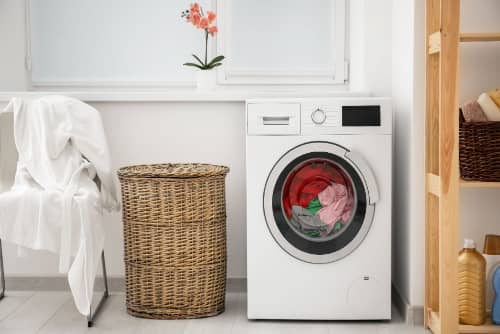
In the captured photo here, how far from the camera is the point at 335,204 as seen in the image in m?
2.90

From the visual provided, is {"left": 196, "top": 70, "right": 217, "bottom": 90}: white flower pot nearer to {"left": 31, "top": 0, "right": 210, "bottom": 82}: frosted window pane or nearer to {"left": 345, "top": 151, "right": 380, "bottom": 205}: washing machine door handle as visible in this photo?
{"left": 31, "top": 0, "right": 210, "bottom": 82}: frosted window pane

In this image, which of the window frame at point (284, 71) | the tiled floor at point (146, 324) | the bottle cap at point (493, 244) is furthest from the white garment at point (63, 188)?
the bottle cap at point (493, 244)

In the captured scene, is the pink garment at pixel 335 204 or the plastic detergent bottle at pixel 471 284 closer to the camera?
the plastic detergent bottle at pixel 471 284

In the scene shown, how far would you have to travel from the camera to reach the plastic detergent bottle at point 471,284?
105 inches

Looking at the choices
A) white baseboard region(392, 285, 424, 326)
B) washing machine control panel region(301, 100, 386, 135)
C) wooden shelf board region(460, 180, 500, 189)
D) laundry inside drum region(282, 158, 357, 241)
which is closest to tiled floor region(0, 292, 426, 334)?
white baseboard region(392, 285, 424, 326)

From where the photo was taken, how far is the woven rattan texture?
8.35 ft

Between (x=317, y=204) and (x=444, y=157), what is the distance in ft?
1.84

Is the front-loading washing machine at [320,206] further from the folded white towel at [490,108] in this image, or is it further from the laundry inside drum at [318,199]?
the folded white towel at [490,108]

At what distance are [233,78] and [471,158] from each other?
5.00 ft

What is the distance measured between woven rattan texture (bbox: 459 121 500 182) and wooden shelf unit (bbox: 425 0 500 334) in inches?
1.8

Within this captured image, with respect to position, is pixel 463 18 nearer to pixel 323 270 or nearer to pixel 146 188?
pixel 323 270

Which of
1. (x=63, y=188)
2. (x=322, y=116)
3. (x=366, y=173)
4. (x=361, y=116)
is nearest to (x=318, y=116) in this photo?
(x=322, y=116)

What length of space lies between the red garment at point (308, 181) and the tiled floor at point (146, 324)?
0.44 m

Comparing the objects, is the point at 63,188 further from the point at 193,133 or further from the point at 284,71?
the point at 284,71
